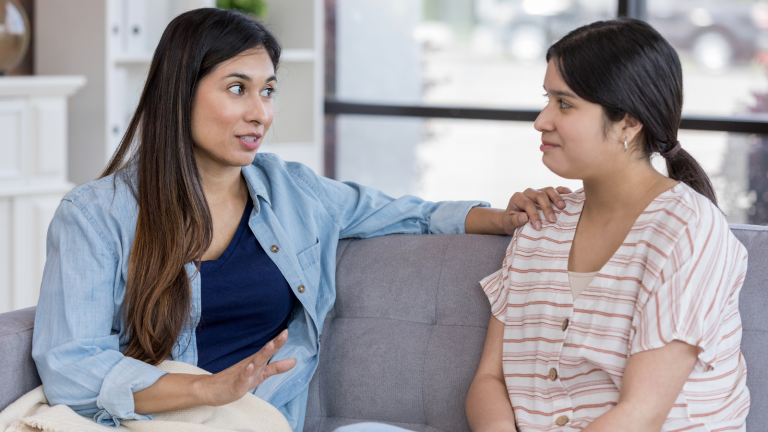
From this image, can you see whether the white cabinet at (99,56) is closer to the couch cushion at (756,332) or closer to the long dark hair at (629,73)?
the long dark hair at (629,73)

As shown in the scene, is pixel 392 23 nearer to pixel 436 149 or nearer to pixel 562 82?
pixel 436 149

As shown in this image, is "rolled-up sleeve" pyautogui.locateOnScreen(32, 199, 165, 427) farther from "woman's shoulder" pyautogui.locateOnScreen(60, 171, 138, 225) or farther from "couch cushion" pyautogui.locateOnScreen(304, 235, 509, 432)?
"couch cushion" pyautogui.locateOnScreen(304, 235, 509, 432)

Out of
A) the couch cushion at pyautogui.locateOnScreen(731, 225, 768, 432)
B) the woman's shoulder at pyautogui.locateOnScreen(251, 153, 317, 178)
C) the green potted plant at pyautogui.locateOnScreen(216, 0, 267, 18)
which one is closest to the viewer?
the couch cushion at pyautogui.locateOnScreen(731, 225, 768, 432)

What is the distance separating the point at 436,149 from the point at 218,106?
261 cm

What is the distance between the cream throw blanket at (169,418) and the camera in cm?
133

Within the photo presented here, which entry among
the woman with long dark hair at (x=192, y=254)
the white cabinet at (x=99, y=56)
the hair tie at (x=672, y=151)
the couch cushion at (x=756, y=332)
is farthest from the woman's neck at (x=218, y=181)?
the white cabinet at (x=99, y=56)

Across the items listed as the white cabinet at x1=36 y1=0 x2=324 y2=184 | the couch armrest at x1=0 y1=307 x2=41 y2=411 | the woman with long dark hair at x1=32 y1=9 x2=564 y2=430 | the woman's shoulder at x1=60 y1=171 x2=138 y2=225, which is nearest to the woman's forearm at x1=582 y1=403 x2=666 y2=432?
the woman with long dark hair at x1=32 y1=9 x2=564 y2=430

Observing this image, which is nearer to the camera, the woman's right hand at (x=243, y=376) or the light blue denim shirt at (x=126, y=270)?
the woman's right hand at (x=243, y=376)

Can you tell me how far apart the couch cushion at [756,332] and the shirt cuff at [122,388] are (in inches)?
40.1

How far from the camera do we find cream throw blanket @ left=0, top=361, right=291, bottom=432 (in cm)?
133

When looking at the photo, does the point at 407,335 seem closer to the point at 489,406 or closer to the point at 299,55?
the point at 489,406

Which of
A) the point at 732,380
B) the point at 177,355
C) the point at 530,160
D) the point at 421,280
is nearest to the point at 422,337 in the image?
the point at 421,280

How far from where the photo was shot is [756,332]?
142 cm

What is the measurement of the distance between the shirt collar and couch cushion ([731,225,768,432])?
92 cm
